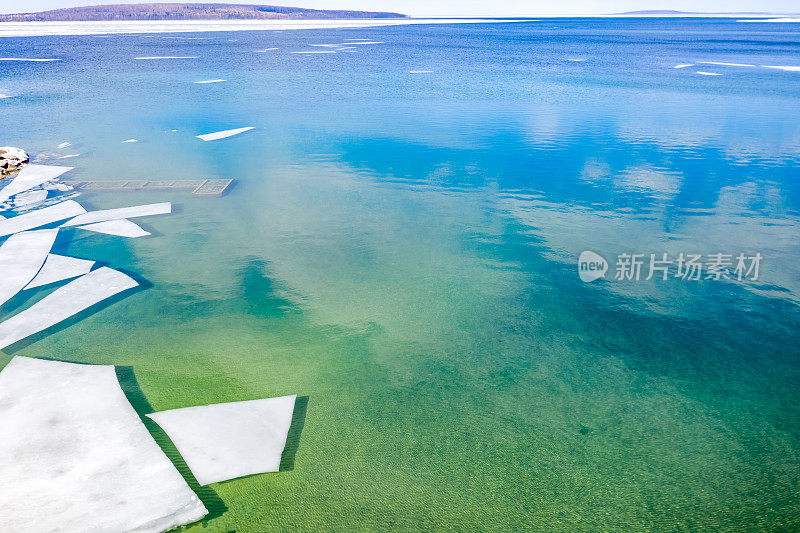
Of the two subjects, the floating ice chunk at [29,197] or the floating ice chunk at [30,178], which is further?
the floating ice chunk at [30,178]

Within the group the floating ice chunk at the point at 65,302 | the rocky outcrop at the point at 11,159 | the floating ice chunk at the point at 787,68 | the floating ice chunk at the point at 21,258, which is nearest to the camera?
the floating ice chunk at the point at 65,302

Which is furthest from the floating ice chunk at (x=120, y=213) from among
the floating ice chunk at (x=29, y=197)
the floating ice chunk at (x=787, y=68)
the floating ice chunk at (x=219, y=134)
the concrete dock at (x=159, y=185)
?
the floating ice chunk at (x=787, y=68)

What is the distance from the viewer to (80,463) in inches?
143

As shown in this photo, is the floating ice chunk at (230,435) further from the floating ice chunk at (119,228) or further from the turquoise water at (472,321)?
the floating ice chunk at (119,228)

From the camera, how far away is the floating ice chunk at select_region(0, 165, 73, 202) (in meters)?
9.48

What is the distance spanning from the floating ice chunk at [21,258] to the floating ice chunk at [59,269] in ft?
0.22

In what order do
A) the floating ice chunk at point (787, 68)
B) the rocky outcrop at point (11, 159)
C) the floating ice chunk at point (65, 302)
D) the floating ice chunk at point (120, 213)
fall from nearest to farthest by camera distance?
the floating ice chunk at point (65, 302) < the floating ice chunk at point (120, 213) < the rocky outcrop at point (11, 159) < the floating ice chunk at point (787, 68)

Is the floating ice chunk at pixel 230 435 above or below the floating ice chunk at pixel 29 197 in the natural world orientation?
below

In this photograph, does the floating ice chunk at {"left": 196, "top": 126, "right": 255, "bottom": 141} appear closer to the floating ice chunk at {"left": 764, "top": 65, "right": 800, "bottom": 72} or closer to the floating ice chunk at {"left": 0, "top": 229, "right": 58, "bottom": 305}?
the floating ice chunk at {"left": 0, "top": 229, "right": 58, "bottom": 305}

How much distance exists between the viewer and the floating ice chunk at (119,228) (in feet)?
25.5

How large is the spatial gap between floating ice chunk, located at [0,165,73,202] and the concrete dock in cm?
52

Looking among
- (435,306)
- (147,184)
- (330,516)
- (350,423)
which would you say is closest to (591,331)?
(435,306)

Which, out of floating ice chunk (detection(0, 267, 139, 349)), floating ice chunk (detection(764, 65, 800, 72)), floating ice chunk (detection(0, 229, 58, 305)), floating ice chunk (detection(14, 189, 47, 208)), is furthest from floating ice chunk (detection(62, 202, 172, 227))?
floating ice chunk (detection(764, 65, 800, 72))

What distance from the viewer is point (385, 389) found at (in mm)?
4598
